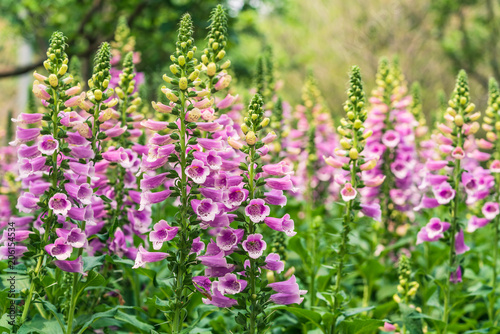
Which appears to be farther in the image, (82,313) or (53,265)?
(82,313)

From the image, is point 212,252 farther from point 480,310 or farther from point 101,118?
point 480,310

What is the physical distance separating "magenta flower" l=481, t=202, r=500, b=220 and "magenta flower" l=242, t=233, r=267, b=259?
2826 mm

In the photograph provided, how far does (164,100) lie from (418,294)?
3.41 m

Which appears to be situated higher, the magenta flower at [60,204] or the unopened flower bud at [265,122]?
the unopened flower bud at [265,122]

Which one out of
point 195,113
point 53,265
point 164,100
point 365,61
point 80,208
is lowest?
point 53,265

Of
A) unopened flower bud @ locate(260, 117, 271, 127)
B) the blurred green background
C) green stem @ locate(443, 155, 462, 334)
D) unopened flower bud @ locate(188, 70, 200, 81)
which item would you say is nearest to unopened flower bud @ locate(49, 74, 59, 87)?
unopened flower bud @ locate(188, 70, 200, 81)

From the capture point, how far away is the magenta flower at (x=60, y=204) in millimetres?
2953

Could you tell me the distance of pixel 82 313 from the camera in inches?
141

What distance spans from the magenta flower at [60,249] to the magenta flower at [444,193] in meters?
2.97

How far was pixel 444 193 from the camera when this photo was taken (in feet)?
14.1

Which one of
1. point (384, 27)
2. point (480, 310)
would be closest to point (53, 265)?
point (480, 310)

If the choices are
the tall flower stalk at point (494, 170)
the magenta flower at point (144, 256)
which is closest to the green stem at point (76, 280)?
the magenta flower at point (144, 256)

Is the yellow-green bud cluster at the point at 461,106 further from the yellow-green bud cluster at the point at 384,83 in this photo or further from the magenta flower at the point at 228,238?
the magenta flower at the point at 228,238

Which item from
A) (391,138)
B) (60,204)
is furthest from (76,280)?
(391,138)
